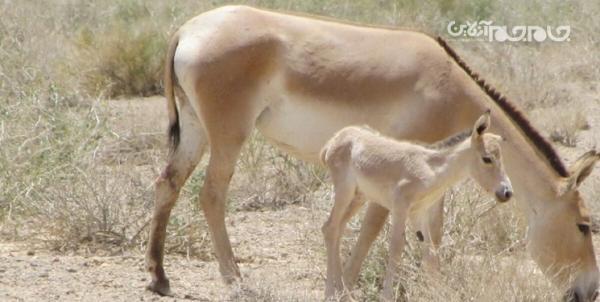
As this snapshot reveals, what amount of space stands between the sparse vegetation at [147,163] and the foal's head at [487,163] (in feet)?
1.56

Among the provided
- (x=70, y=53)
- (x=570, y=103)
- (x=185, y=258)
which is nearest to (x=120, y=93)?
(x=70, y=53)

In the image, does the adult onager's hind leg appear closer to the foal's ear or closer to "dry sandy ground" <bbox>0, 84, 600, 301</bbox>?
"dry sandy ground" <bbox>0, 84, 600, 301</bbox>

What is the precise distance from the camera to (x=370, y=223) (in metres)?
7.79

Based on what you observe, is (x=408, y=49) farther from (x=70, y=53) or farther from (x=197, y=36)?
(x=70, y=53)

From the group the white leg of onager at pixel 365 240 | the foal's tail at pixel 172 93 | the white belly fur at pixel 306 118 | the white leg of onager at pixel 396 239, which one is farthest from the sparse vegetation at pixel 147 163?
the foal's tail at pixel 172 93

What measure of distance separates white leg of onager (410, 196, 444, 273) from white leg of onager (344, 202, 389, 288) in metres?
0.25

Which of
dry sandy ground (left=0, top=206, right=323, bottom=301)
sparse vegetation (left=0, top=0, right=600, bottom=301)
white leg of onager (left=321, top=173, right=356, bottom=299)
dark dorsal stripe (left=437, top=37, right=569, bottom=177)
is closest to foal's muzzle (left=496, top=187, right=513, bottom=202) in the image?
sparse vegetation (left=0, top=0, right=600, bottom=301)

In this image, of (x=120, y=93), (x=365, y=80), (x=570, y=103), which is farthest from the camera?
(x=120, y=93)

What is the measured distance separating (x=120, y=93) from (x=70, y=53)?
1.06m

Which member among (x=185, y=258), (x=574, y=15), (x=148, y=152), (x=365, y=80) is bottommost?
(x=574, y=15)

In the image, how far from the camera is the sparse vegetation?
26.0ft

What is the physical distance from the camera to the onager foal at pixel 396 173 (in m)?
7.01

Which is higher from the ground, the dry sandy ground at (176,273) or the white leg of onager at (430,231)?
the white leg of onager at (430,231)

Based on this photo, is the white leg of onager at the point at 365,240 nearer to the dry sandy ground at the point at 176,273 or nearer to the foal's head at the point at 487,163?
the dry sandy ground at the point at 176,273
